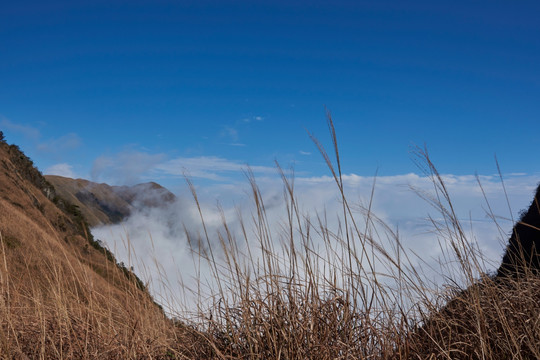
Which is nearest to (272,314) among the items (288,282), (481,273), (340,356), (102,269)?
(288,282)

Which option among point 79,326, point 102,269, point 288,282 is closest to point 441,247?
point 288,282

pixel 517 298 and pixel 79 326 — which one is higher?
pixel 517 298

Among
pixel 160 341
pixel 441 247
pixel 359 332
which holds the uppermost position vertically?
pixel 441 247

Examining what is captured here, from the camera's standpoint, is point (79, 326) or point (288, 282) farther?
point (79, 326)

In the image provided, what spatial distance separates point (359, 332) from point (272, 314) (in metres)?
0.58

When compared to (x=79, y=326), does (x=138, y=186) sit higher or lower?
higher

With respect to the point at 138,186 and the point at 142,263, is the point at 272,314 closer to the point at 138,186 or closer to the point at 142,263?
the point at 142,263

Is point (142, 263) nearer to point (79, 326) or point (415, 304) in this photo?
point (79, 326)

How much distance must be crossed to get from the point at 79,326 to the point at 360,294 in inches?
83.4

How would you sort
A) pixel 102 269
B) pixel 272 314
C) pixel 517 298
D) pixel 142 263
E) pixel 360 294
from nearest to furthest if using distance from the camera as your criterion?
pixel 272 314 → pixel 360 294 → pixel 517 298 → pixel 142 263 → pixel 102 269

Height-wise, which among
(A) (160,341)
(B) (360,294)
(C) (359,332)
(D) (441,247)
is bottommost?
(A) (160,341)

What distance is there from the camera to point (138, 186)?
142 metres

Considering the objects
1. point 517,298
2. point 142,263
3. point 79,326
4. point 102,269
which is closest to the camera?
point 517,298

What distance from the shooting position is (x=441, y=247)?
339 cm
